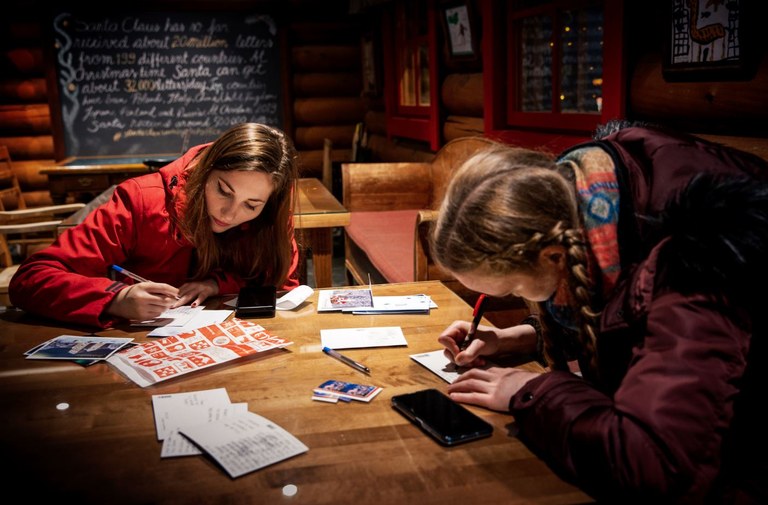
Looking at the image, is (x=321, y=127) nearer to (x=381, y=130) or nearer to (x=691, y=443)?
(x=381, y=130)

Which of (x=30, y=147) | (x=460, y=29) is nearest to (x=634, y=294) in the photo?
(x=460, y=29)

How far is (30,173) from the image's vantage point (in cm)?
768

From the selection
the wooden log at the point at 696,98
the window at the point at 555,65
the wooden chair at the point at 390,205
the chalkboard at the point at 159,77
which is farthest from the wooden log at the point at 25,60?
the wooden log at the point at 696,98

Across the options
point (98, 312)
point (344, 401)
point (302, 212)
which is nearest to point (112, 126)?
point (302, 212)

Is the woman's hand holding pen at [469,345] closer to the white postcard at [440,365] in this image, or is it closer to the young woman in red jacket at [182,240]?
the white postcard at [440,365]

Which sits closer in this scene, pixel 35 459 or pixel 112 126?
pixel 35 459

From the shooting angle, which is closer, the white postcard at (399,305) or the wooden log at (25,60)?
the white postcard at (399,305)

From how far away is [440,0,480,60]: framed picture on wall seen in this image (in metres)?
4.52

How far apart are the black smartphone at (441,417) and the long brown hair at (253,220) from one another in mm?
1076

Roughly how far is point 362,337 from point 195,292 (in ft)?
2.20

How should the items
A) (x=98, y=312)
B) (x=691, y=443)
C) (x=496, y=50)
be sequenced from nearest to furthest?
(x=691, y=443), (x=98, y=312), (x=496, y=50)

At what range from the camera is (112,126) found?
7816 millimetres

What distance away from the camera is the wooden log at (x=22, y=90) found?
7.48 meters

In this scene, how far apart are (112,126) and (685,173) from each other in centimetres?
768
